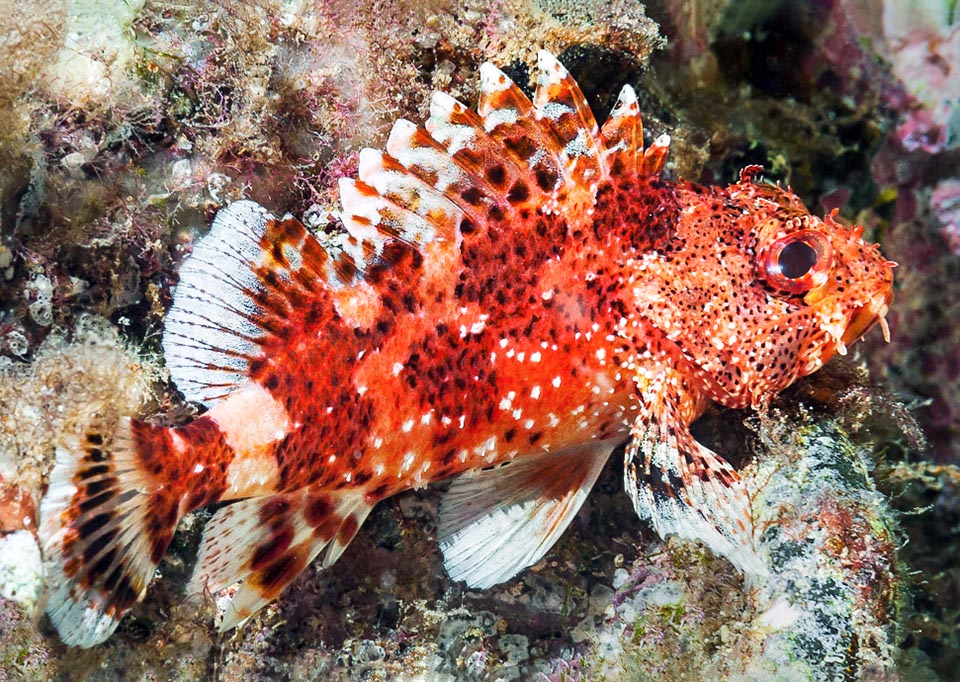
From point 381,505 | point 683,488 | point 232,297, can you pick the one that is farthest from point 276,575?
point 683,488

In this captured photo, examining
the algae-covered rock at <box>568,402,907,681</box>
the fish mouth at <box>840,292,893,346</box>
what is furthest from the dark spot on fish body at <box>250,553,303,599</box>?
the fish mouth at <box>840,292,893,346</box>

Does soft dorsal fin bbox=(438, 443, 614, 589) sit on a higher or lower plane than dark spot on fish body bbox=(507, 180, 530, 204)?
lower

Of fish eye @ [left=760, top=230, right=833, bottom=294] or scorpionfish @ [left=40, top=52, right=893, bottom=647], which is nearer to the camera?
scorpionfish @ [left=40, top=52, right=893, bottom=647]

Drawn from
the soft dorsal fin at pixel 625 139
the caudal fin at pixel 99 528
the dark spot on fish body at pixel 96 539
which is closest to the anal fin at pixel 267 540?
the caudal fin at pixel 99 528

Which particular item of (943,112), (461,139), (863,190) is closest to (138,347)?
(461,139)

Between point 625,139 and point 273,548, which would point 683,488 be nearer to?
point 625,139

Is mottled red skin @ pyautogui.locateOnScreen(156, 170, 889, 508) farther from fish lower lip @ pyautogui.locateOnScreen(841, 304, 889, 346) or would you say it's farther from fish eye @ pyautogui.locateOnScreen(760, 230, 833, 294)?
fish lower lip @ pyautogui.locateOnScreen(841, 304, 889, 346)

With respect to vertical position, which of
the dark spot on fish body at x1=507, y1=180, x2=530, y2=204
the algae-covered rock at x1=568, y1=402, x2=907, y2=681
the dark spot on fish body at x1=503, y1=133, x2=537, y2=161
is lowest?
the algae-covered rock at x1=568, y1=402, x2=907, y2=681
